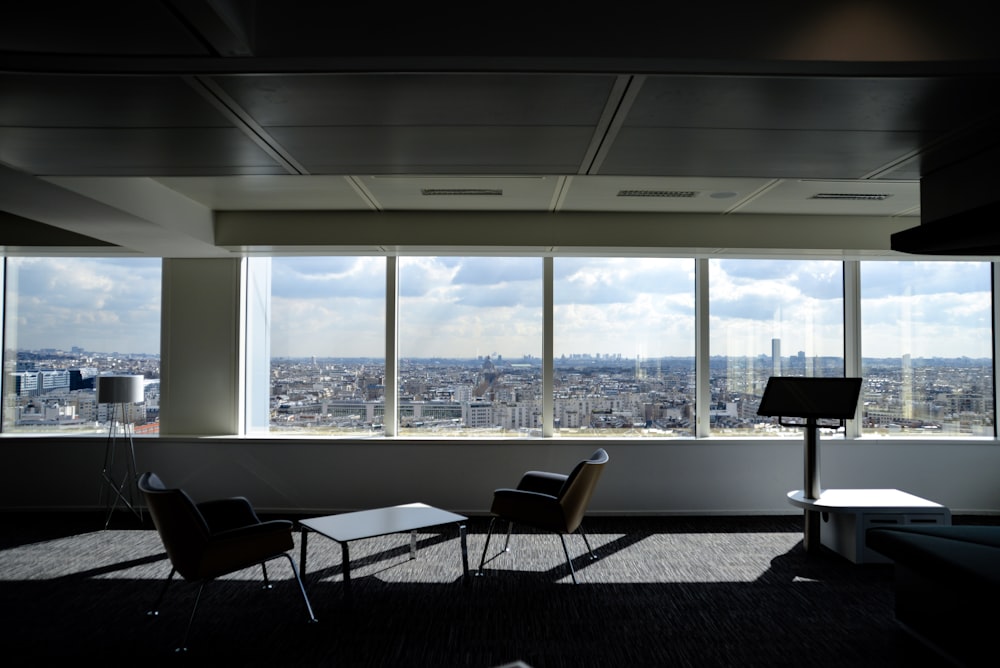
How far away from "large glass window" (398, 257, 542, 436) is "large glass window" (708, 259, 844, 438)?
2.08 metres

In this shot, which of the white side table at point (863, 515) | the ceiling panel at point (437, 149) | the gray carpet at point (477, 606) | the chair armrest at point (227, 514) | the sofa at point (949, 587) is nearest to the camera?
the ceiling panel at point (437, 149)

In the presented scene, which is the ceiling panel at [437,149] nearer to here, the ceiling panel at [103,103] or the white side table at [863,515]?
the ceiling panel at [103,103]

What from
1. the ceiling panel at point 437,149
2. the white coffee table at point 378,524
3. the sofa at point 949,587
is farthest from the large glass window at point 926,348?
the ceiling panel at point 437,149

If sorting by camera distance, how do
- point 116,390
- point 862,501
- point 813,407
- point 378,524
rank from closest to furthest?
1. point 378,524
2. point 862,501
3. point 813,407
4. point 116,390

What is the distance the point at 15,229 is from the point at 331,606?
5.22 meters

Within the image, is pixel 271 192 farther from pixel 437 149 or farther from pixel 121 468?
pixel 121 468

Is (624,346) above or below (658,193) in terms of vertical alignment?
below

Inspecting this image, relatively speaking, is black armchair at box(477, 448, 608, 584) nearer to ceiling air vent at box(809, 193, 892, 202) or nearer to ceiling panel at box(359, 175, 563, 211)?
ceiling panel at box(359, 175, 563, 211)

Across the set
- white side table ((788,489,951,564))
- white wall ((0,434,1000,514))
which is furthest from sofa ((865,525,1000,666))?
white wall ((0,434,1000,514))

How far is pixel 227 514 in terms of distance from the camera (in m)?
4.93

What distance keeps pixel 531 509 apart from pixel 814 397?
9.10 ft

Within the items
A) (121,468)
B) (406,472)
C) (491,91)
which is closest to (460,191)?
(406,472)

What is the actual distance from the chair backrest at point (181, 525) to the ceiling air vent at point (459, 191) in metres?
3.22

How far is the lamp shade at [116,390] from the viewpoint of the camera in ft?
21.4
